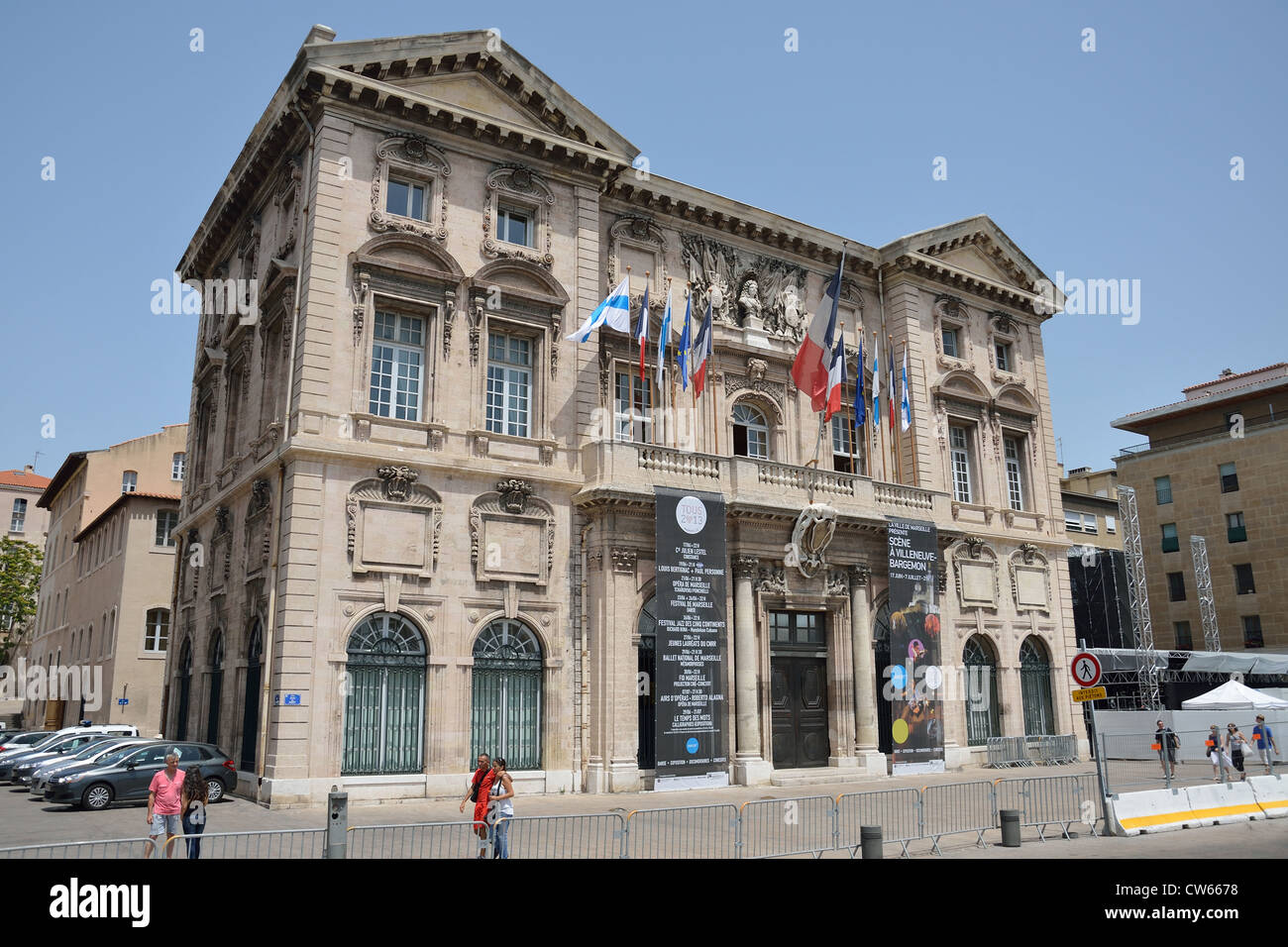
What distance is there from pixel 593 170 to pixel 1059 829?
1929 cm

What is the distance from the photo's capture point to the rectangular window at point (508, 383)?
24500 mm

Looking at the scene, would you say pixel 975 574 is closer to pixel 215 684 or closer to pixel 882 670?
pixel 882 670

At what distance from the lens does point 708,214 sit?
28.9 meters

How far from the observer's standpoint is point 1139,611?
1671 inches

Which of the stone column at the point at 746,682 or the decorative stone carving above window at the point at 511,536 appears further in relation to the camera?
the stone column at the point at 746,682

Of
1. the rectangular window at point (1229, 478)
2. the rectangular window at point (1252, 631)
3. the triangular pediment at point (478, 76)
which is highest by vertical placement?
the triangular pediment at point (478, 76)

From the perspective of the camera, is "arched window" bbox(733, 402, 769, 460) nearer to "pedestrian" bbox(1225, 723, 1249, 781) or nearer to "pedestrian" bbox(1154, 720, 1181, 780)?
"pedestrian" bbox(1154, 720, 1181, 780)

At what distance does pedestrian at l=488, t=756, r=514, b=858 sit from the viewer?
40.3 feet

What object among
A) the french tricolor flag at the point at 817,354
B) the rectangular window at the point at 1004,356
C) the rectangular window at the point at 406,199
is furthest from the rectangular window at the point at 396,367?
the rectangular window at the point at 1004,356

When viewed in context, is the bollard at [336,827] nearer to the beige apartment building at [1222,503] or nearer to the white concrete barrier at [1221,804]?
the white concrete barrier at [1221,804]

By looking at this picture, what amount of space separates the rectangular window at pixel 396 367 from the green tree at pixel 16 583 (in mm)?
51574

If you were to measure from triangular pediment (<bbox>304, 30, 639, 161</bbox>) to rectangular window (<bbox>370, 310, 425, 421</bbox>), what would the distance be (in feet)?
18.9
